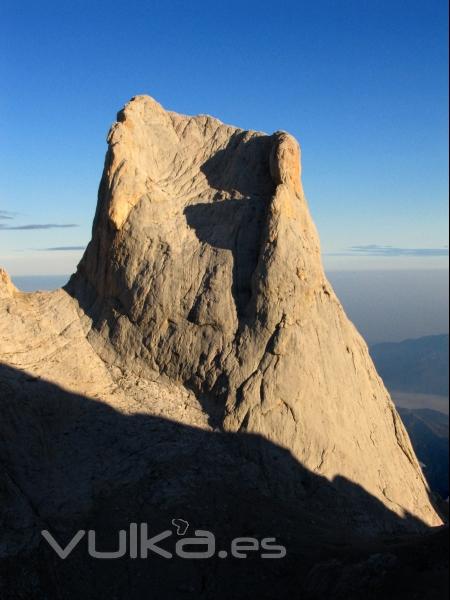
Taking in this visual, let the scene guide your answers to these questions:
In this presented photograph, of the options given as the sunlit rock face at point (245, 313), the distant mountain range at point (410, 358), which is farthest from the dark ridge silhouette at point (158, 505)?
the distant mountain range at point (410, 358)

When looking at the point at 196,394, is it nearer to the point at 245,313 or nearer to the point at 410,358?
the point at 245,313

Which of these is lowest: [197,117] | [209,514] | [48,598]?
[48,598]

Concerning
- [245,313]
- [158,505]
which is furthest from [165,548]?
[245,313]

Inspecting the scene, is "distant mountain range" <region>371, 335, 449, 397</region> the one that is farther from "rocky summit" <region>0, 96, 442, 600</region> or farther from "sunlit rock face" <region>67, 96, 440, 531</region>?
"rocky summit" <region>0, 96, 442, 600</region>

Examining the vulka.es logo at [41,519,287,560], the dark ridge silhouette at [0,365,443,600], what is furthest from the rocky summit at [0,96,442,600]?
the vulka.es logo at [41,519,287,560]

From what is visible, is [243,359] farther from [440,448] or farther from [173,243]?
[440,448]

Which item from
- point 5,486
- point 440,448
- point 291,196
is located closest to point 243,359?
point 291,196
